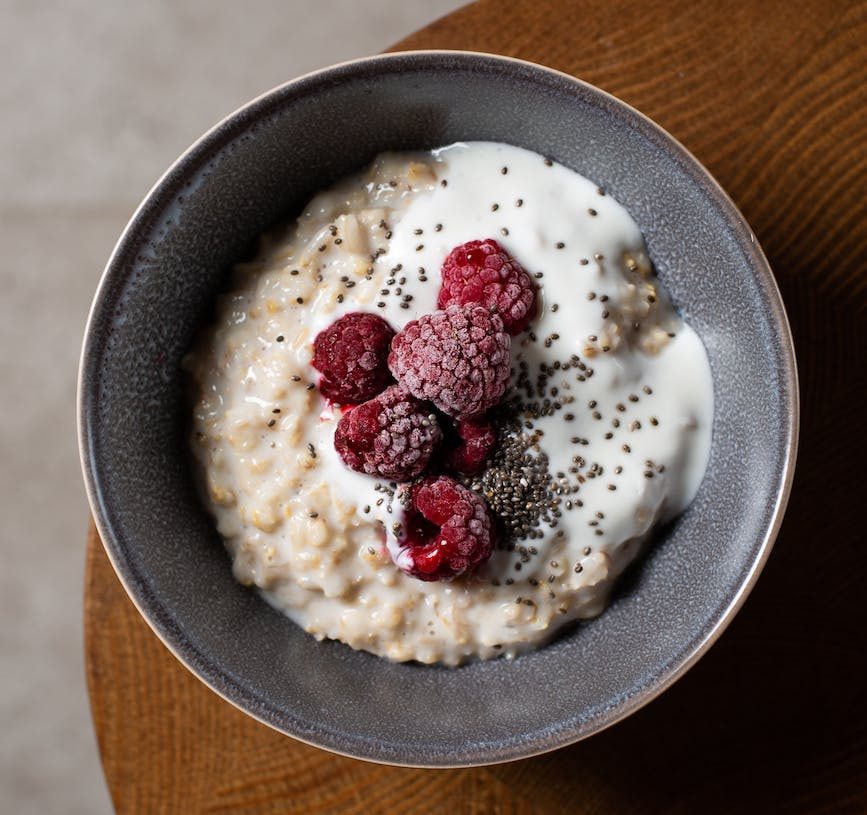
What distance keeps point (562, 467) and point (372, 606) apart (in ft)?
1.58

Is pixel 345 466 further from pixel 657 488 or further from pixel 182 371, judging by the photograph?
pixel 657 488

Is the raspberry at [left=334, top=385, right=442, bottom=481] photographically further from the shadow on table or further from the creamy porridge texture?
the shadow on table

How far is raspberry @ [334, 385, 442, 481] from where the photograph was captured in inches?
68.8

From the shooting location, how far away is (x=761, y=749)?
216 cm

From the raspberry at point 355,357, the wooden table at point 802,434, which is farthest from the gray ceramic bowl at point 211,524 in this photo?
the raspberry at point 355,357

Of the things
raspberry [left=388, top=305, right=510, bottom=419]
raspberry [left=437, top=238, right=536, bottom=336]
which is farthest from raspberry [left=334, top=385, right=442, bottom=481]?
raspberry [left=437, top=238, right=536, bottom=336]

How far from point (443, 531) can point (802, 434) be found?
868mm

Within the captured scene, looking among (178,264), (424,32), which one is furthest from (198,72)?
(178,264)

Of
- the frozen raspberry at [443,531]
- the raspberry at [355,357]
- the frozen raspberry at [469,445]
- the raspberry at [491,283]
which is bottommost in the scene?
the frozen raspberry at [443,531]

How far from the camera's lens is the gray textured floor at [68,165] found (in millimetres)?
3150

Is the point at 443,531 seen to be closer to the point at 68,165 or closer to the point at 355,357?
the point at 355,357

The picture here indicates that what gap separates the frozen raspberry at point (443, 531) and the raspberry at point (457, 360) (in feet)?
0.54

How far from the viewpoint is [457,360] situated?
5.49ft

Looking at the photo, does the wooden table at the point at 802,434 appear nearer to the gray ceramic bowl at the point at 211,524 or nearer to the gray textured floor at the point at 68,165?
the gray ceramic bowl at the point at 211,524
